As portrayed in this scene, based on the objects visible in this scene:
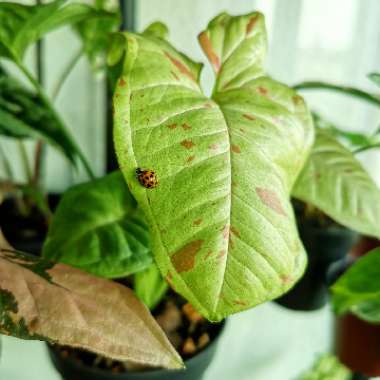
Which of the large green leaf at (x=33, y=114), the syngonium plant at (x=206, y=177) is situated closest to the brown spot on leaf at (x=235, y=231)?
the syngonium plant at (x=206, y=177)

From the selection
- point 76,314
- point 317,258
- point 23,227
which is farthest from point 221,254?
point 23,227

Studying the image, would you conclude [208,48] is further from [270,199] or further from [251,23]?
[270,199]

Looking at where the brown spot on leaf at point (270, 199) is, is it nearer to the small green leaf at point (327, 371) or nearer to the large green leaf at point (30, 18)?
the large green leaf at point (30, 18)

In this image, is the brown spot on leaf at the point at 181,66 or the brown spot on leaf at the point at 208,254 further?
the brown spot on leaf at the point at 181,66

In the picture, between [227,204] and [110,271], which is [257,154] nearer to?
[227,204]

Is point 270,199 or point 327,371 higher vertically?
point 270,199

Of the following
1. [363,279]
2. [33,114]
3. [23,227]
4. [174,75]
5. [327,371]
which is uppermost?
[174,75]

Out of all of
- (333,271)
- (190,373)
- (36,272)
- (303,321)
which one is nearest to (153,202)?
(36,272)
